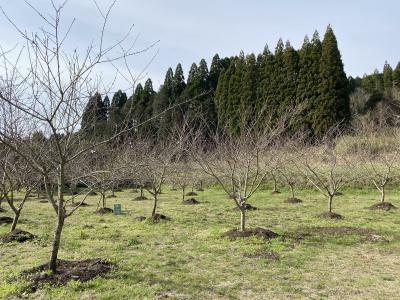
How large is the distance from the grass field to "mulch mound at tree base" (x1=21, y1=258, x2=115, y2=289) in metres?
0.15

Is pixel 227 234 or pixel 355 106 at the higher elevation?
pixel 355 106

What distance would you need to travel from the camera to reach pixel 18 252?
302 inches

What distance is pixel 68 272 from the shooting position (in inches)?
225

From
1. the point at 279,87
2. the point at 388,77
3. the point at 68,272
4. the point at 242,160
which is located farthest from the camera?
the point at 388,77

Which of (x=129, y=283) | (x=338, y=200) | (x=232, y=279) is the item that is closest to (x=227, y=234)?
(x=232, y=279)

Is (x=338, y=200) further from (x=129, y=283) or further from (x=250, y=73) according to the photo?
(x=250, y=73)

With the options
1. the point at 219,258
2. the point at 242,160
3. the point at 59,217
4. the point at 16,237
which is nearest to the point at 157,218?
the point at 242,160

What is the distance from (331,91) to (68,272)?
26066mm

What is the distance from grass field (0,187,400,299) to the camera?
5172 mm

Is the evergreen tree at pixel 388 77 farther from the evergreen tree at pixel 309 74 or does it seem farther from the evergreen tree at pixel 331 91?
the evergreen tree at pixel 331 91

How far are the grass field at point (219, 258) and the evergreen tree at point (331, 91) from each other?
16189 mm

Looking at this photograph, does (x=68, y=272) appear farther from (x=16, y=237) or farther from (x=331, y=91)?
(x=331, y=91)

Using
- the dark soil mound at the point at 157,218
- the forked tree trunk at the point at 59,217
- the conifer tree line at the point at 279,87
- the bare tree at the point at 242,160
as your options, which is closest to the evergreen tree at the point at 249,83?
the conifer tree line at the point at 279,87

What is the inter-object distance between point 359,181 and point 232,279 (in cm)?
1613
